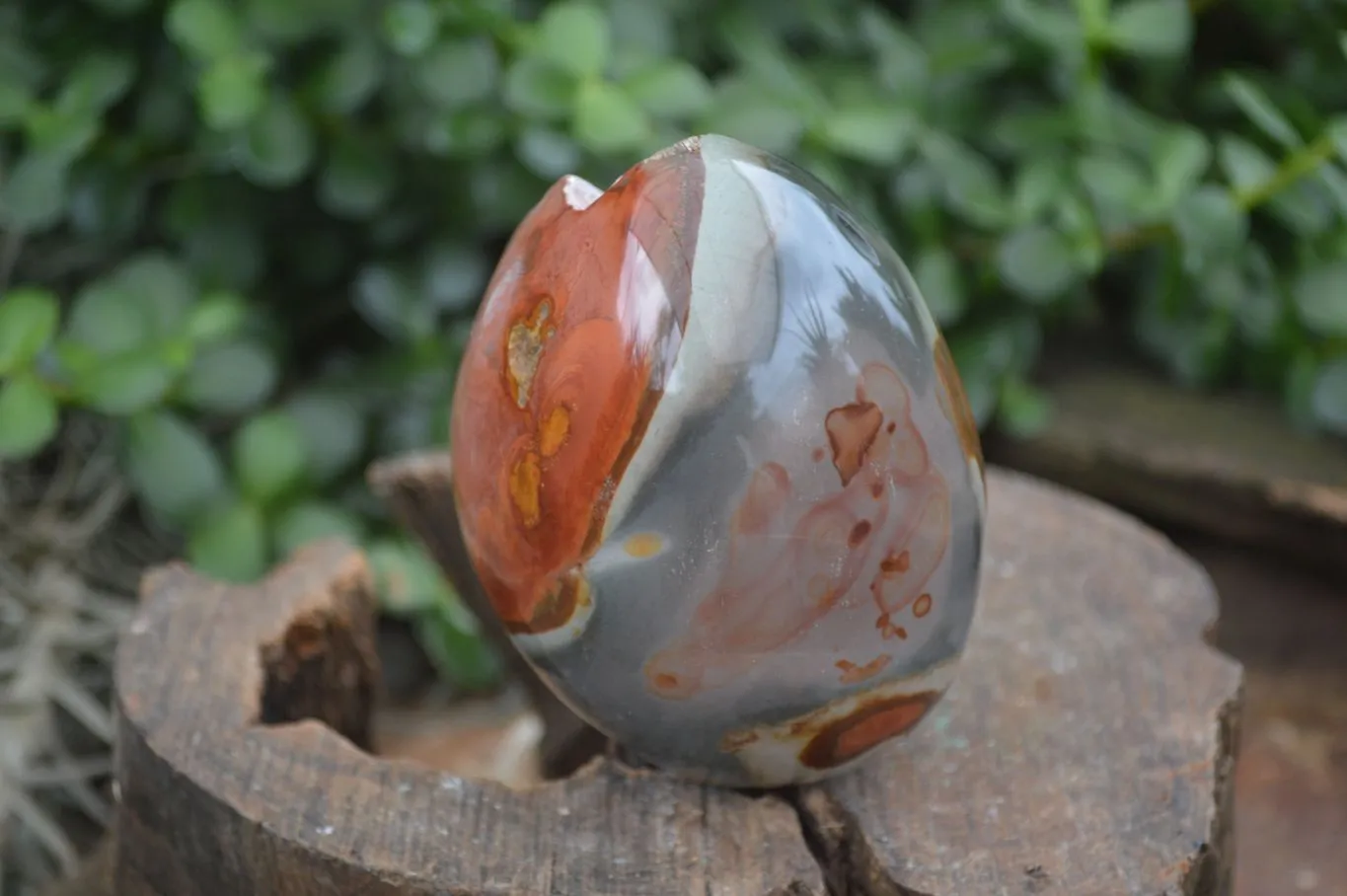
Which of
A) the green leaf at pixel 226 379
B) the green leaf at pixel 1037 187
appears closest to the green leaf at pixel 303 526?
the green leaf at pixel 226 379

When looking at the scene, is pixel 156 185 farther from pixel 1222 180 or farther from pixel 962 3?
pixel 1222 180

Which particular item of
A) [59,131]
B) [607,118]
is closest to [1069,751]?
[607,118]

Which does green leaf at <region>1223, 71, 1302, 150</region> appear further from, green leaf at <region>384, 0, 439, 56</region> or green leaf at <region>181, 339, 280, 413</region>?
green leaf at <region>181, 339, 280, 413</region>

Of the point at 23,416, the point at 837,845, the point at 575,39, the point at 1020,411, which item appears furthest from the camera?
the point at 1020,411

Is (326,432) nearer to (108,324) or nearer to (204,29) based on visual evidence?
(108,324)

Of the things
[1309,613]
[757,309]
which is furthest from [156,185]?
[1309,613]

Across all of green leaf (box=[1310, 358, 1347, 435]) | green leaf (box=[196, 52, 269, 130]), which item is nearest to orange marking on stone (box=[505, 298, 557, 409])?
green leaf (box=[196, 52, 269, 130])
